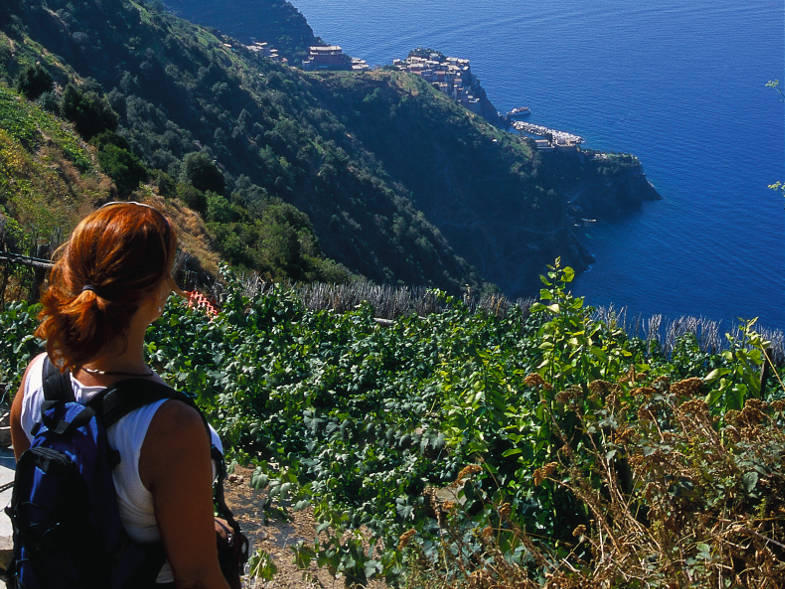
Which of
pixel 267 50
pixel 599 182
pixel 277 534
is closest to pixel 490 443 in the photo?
pixel 277 534

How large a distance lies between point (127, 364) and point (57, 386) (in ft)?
0.52

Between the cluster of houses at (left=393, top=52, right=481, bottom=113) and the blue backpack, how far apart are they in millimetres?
87905

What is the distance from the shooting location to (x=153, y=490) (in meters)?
1.41

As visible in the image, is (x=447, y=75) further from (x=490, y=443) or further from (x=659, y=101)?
(x=490, y=443)

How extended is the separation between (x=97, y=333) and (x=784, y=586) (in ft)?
6.47

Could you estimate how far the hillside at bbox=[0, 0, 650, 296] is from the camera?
25.8 metres

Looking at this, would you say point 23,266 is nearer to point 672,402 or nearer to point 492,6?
point 672,402

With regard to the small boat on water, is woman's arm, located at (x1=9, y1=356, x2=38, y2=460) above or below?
above

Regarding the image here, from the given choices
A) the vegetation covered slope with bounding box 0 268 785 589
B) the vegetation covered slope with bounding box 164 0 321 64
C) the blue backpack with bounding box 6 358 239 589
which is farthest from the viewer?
the vegetation covered slope with bounding box 164 0 321 64

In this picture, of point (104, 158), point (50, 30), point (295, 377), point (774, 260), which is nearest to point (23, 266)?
point (295, 377)

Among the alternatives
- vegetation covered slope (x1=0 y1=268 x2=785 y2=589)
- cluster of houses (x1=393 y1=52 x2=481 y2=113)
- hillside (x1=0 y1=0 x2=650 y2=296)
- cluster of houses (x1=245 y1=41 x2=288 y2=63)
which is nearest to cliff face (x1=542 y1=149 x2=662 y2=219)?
hillside (x1=0 y1=0 x2=650 y2=296)

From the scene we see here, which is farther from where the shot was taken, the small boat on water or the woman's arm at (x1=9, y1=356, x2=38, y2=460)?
the small boat on water

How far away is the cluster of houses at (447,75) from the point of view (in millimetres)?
89625

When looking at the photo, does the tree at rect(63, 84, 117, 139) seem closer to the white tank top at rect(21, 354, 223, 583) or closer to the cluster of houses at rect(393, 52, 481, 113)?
the white tank top at rect(21, 354, 223, 583)
